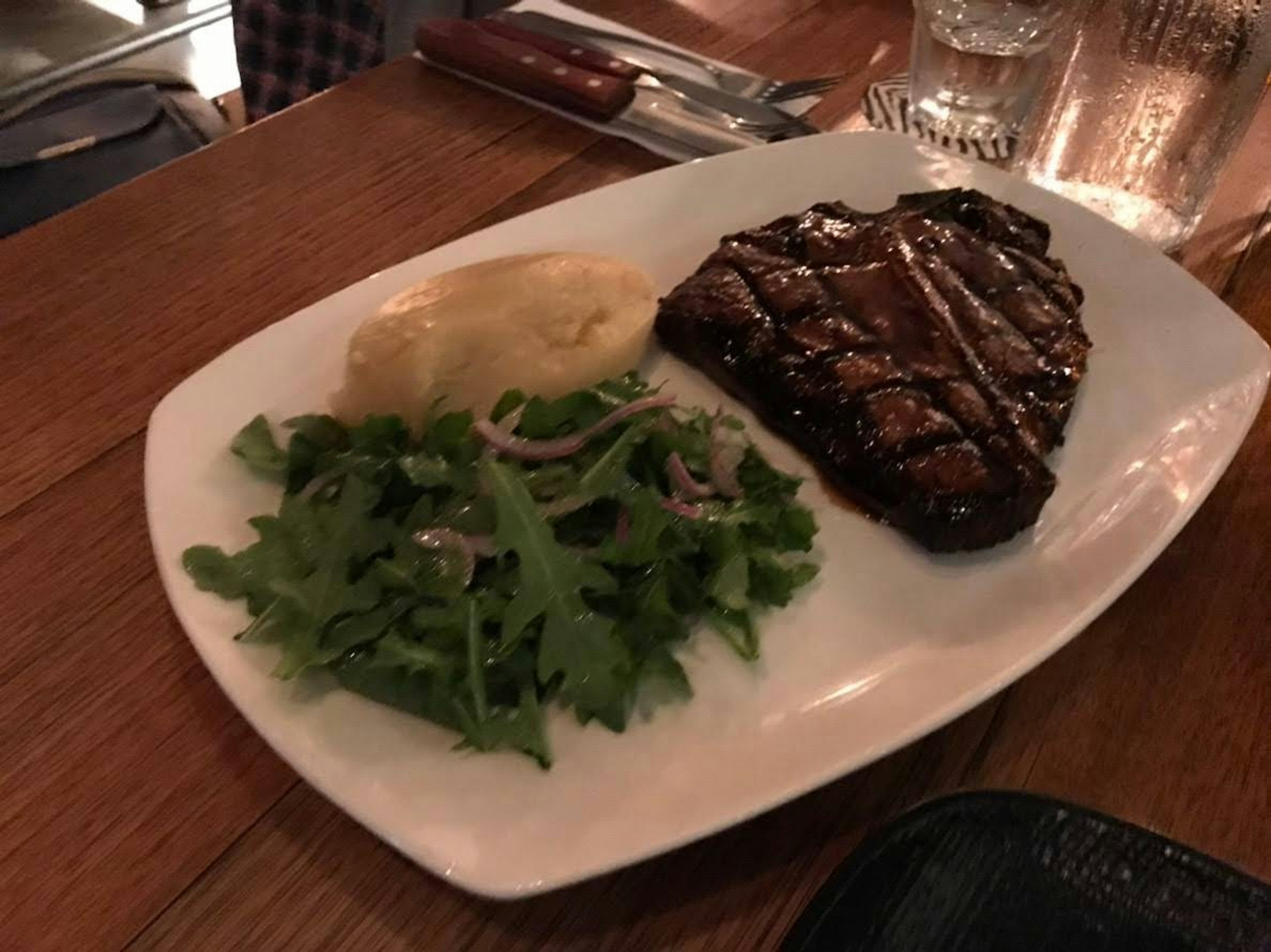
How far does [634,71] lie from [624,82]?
57mm

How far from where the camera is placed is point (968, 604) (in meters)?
0.93

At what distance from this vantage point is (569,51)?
64.7 inches

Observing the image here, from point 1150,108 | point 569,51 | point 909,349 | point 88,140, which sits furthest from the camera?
point 88,140

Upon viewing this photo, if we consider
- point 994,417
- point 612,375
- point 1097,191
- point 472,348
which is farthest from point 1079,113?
point 472,348

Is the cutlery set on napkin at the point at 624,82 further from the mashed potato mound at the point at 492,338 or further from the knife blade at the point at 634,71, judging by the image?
the mashed potato mound at the point at 492,338

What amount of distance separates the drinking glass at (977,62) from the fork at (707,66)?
15 centimetres

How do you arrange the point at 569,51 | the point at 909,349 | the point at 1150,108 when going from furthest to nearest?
the point at 569,51, the point at 1150,108, the point at 909,349

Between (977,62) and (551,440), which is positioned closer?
(551,440)

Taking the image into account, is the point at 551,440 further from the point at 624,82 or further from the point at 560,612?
the point at 624,82

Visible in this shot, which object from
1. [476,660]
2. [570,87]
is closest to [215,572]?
[476,660]

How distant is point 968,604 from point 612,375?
1.35 ft

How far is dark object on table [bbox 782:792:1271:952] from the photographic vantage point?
2.22ft

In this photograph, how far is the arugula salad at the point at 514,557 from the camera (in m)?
0.78

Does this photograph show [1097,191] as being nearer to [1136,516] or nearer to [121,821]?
[1136,516]
